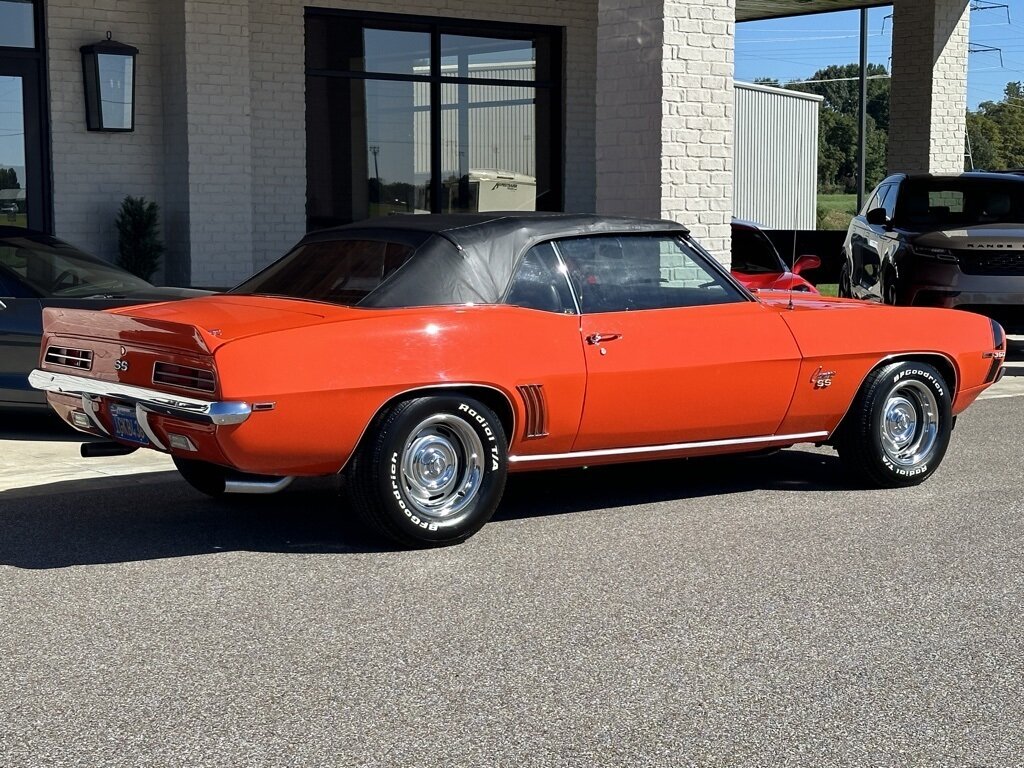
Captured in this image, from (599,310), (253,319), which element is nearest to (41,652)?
(253,319)

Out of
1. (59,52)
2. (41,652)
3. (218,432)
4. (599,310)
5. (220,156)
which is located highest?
(59,52)

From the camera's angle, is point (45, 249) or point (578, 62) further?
point (578, 62)

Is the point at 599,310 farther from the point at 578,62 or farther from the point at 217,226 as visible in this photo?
the point at 578,62

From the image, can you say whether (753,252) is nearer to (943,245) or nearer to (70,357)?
(943,245)

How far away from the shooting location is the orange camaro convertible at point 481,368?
5.91 meters

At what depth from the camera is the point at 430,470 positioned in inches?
245

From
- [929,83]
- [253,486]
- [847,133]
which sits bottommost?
[253,486]

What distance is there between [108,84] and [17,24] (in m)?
1.03

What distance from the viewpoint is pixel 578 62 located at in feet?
58.5

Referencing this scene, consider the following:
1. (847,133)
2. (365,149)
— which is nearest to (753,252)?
(365,149)

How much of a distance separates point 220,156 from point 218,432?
9632 mm

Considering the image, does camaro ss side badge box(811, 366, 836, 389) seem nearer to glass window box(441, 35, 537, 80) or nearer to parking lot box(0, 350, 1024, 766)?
parking lot box(0, 350, 1024, 766)

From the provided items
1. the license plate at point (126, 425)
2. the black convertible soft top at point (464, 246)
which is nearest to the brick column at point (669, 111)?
the black convertible soft top at point (464, 246)

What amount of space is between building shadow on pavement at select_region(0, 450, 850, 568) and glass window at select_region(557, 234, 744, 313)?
1.04 metres
